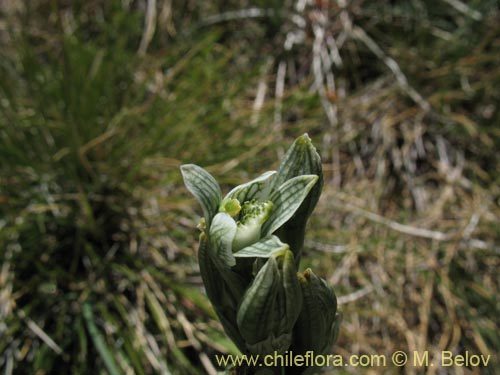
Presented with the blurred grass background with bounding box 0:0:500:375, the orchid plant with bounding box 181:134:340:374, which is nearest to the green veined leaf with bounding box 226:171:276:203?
the orchid plant with bounding box 181:134:340:374

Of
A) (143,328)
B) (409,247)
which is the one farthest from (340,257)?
(143,328)

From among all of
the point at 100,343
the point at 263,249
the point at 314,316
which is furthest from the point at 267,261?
the point at 100,343

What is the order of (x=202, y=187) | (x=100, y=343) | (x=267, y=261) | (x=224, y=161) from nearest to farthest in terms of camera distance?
(x=267, y=261)
(x=202, y=187)
(x=100, y=343)
(x=224, y=161)

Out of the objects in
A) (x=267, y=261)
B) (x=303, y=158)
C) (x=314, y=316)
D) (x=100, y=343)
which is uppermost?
(x=303, y=158)

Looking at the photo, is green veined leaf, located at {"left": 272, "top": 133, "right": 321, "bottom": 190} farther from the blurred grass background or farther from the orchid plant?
the blurred grass background

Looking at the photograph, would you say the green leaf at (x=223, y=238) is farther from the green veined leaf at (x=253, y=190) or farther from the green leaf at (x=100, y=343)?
the green leaf at (x=100, y=343)

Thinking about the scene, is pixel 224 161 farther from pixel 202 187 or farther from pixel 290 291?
pixel 290 291

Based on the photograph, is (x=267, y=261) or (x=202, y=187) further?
(x=202, y=187)
